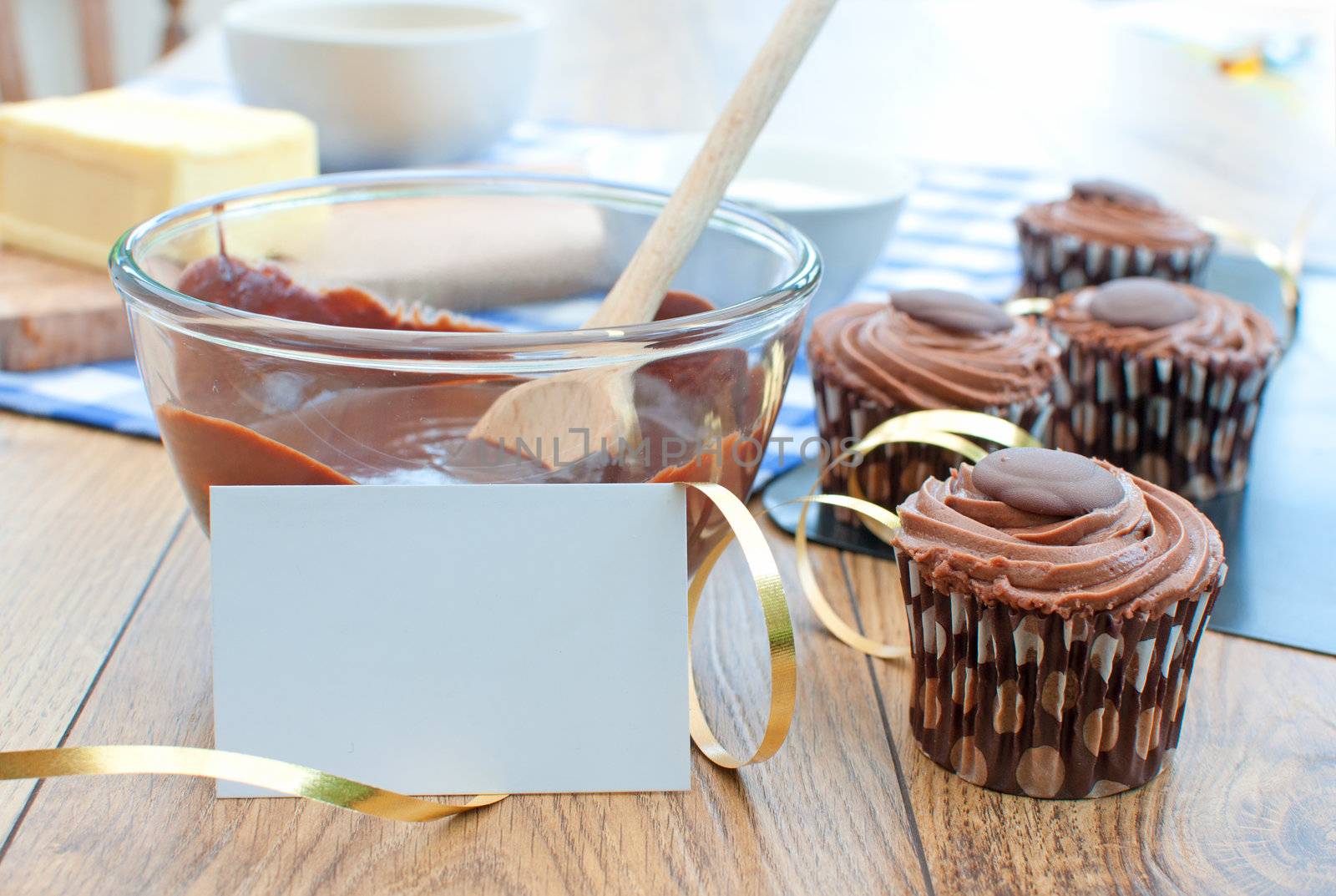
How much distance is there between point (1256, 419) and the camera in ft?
2.97

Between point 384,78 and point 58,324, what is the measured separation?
452mm

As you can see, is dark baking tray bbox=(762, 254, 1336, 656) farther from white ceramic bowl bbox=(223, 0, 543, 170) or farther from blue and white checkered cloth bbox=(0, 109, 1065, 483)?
white ceramic bowl bbox=(223, 0, 543, 170)

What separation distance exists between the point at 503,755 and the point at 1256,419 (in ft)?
2.03

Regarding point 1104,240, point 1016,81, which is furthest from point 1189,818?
point 1016,81

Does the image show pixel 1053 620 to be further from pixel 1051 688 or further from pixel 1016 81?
pixel 1016 81

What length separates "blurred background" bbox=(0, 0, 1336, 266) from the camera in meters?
1.61

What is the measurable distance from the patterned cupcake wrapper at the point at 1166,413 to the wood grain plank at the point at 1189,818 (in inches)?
10.2

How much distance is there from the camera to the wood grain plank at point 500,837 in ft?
1.61

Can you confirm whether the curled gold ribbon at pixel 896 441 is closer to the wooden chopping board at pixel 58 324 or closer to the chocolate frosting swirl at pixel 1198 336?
the chocolate frosting swirl at pixel 1198 336

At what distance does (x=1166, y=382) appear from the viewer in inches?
34.0

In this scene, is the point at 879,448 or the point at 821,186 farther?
the point at 821,186

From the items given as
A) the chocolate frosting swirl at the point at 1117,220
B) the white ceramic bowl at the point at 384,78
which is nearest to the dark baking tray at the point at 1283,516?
the chocolate frosting swirl at the point at 1117,220

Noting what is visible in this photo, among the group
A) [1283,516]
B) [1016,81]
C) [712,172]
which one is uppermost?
[712,172]

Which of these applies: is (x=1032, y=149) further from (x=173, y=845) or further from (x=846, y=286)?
(x=173, y=845)
